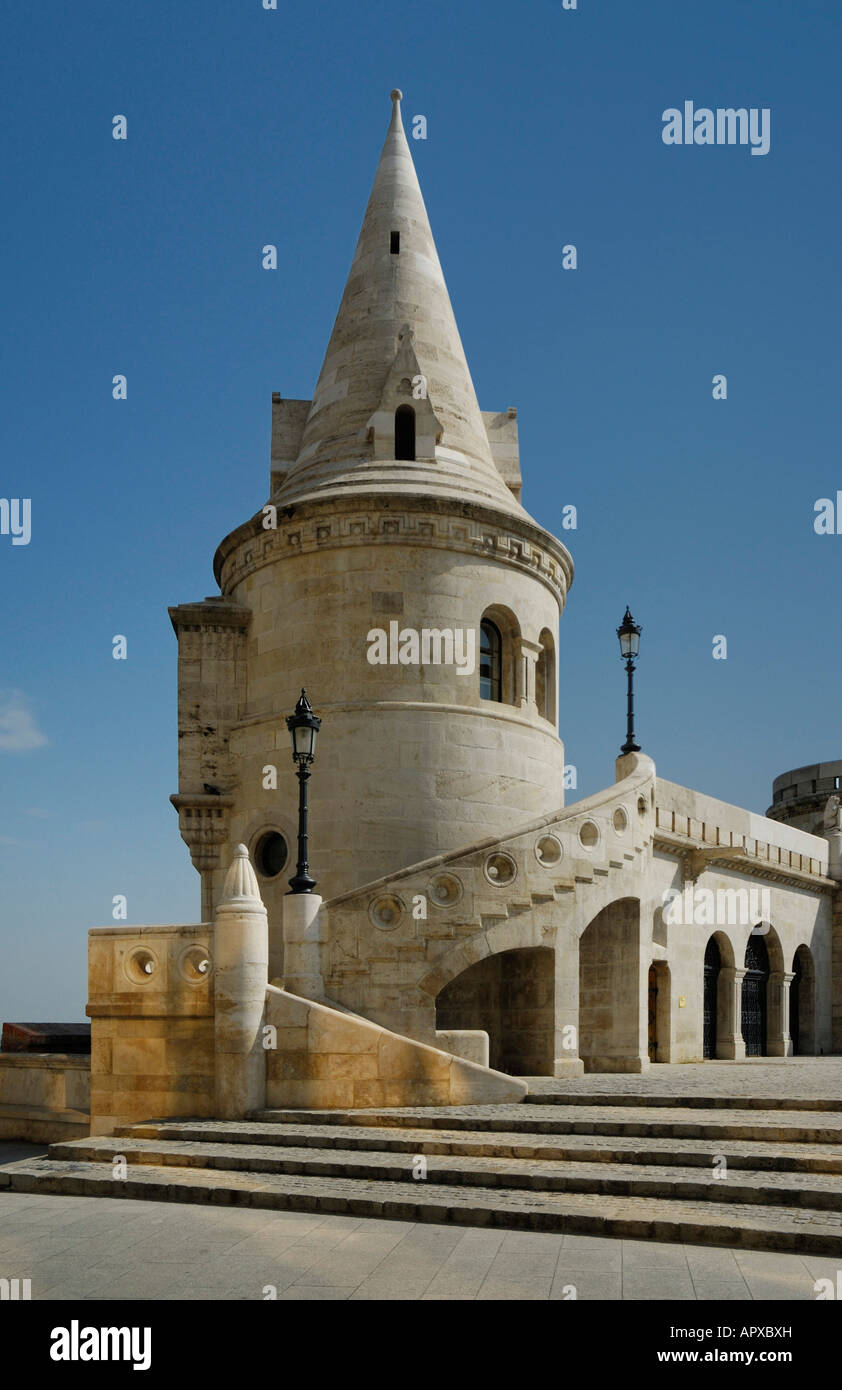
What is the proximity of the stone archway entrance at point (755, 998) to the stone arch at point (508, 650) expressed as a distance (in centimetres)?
819

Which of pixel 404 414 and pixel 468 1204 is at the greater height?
pixel 404 414

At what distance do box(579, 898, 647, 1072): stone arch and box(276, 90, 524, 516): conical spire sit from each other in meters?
6.84

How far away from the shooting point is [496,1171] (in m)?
9.95

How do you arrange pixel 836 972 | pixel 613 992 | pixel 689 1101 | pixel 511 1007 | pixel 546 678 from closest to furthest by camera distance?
pixel 689 1101
pixel 511 1007
pixel 613 992
pixel 546 678
pixel 836 972

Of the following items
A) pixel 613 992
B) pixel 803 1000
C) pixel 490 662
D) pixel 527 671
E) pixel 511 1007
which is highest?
pixel 490 662

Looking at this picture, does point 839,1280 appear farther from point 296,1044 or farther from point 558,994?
point 558,994

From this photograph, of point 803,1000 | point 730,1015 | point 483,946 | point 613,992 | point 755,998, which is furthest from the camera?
point 803,1000

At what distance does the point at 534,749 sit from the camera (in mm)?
19531

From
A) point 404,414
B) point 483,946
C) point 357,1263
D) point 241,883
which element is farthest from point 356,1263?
point 404,414

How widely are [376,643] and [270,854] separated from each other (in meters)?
3.72

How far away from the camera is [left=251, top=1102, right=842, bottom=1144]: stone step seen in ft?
35.8

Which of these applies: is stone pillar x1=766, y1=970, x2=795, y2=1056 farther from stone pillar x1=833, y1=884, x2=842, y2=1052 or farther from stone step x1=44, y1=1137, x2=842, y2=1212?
stone step x1=44, y1=1137, x2=842, y2=1212

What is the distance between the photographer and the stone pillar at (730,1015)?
22219 millimetres

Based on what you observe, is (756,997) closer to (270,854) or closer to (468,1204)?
(270,854)
